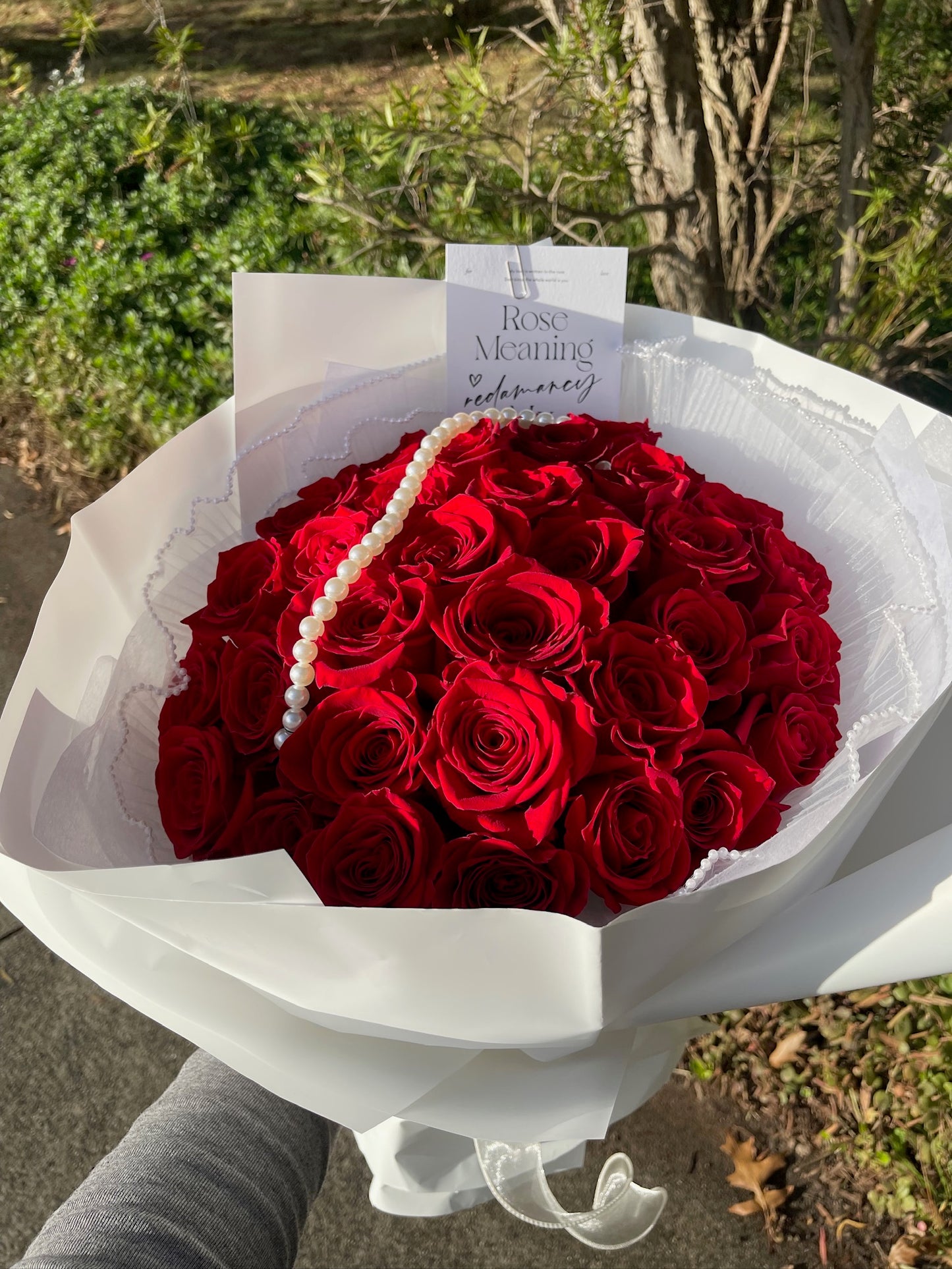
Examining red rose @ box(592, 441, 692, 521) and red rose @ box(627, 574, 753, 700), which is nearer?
red rose @ box(627, 574, 753, 700)

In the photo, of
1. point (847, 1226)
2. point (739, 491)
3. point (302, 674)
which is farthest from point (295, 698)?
point (847, 1226)

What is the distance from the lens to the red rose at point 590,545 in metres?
0.76

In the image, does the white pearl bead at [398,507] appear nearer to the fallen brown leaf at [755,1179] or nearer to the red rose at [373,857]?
the red rose at [373,857]

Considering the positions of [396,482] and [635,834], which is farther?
[396,482]

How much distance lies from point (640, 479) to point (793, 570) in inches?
6.3

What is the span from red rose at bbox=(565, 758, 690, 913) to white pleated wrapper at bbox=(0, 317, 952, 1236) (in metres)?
0.03

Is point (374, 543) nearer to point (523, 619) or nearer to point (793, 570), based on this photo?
point (523, 619)

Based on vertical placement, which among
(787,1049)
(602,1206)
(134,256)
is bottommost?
(787,1049)

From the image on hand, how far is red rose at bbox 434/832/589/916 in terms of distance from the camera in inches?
26.5

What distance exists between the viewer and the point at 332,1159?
6.02 feet

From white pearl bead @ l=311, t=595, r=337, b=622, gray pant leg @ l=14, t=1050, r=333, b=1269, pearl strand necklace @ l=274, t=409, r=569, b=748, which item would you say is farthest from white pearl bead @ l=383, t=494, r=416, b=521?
gray pant leg @ l=14, t=1050, r=333, b=1269

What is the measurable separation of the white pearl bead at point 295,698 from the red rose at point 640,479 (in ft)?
1.08

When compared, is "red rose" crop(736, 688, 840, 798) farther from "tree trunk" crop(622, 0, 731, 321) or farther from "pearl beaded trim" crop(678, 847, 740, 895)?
"tree trunk" crop(622, 0, 731, 321)

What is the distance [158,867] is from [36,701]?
11.2 inches
